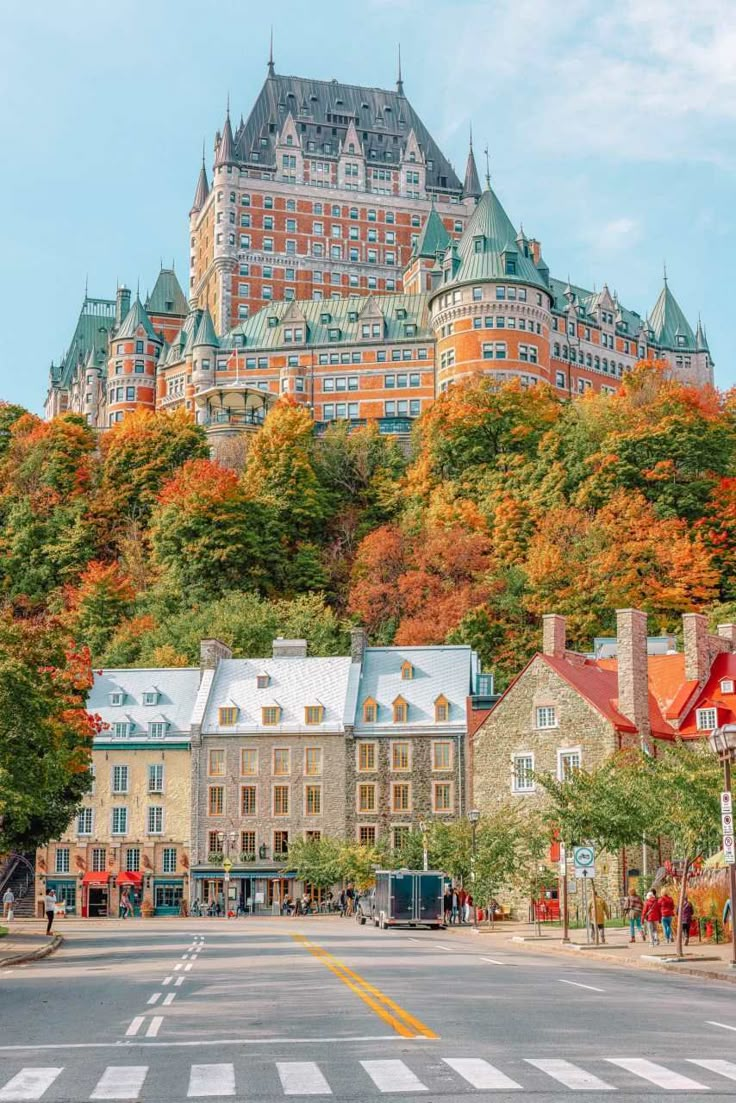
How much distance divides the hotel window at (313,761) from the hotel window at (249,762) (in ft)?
8.22

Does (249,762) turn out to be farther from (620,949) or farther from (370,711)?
(620,949)

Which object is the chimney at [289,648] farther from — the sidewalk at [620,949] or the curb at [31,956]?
the curb at [31,956]

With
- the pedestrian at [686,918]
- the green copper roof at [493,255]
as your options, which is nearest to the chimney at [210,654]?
the pedestrian at [686,918]

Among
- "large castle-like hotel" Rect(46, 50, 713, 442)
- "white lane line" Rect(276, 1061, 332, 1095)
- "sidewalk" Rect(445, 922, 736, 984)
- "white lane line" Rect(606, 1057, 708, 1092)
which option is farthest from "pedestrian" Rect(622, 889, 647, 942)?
"large castle-like hotel" Rect(46, 50, 713, 442)

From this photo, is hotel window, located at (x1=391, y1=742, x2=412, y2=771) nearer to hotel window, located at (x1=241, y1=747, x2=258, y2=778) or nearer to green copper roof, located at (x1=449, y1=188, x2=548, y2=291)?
hotel window, located at (x1=241, y1=747, x2=258, y2=778)

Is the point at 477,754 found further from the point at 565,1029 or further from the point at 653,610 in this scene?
the point at 565,1029

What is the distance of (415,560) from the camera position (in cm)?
9281

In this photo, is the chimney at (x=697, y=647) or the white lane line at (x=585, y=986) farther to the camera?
the chimney at (x=697, y=647)

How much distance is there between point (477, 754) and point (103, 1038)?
47.2m

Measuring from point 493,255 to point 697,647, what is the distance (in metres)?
74.8

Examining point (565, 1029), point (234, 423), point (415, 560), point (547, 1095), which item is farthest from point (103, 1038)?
point (234, 423)

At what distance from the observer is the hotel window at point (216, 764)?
7156cm

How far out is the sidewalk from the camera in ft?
97.6

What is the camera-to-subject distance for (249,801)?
7131cm
